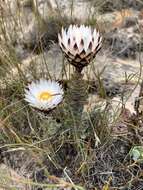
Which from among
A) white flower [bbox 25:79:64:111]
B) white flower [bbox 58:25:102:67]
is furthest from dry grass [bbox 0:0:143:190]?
white flower [bbox 58:25:102:67]

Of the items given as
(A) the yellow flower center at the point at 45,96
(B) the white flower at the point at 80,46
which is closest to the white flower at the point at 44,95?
(A) the yellow flower center at the point at 45,96

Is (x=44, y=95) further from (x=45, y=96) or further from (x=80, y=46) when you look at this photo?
(x=80, y=46)

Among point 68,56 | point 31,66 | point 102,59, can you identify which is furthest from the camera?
point 102,59

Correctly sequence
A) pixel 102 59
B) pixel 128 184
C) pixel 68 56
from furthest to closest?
pixel 102 59 → pixel 128 184 → pixel 68 56

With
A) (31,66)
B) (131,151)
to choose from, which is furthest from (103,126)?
(31,66)

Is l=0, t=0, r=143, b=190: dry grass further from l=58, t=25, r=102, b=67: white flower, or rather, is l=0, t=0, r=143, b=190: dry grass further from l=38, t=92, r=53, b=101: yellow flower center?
l=58, t=25, r=102, b=67: white flower

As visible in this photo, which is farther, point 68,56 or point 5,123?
point 5,123

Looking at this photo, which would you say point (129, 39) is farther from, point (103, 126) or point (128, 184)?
point (128, 184)

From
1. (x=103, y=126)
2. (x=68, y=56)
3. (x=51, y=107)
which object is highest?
(x=68, y=56)

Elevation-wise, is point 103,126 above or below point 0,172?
above
